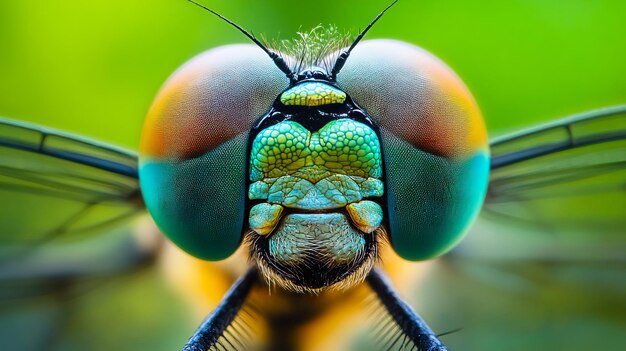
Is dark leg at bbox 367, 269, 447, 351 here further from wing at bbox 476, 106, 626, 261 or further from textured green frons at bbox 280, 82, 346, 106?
textured green frons at bbox 280, 82, 346, 106

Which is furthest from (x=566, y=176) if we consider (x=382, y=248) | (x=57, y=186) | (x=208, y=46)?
(x=208, y=46)

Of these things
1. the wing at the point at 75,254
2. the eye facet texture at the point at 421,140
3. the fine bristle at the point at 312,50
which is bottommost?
the eye facet texture at the point at 421,140

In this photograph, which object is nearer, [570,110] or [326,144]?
[326,144]

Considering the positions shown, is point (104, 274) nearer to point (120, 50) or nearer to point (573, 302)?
point (573, 302)

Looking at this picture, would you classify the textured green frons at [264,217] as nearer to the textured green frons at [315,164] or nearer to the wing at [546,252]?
the textured green frons at [315,164]

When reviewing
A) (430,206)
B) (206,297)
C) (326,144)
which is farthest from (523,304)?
(326,144)

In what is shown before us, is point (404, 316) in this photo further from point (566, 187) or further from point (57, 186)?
point (57, 186)

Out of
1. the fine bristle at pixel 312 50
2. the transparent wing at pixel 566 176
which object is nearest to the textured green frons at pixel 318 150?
the fine bristle at pixel 312 50
